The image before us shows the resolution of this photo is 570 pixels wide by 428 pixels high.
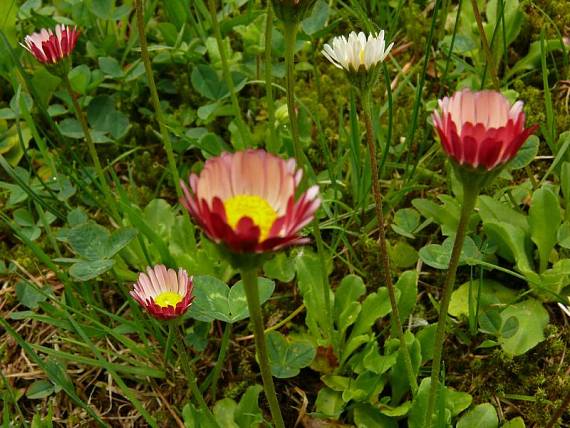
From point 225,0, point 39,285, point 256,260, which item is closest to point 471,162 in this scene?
point 256,260

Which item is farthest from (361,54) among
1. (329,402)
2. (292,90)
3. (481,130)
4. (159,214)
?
(159,214)

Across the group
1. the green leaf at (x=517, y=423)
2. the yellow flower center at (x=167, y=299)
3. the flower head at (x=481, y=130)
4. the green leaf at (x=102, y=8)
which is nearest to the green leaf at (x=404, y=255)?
the green leaf at (x=517, y=423)

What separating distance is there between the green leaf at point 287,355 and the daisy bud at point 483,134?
2.98ft

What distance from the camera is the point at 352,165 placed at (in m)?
2.42

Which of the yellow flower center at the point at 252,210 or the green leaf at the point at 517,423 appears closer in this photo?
the yellow flower center at the point at 252,210

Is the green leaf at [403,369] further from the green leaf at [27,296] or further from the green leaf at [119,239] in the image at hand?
the green leaf at [27,296]

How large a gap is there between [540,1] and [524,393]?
1.66 metres

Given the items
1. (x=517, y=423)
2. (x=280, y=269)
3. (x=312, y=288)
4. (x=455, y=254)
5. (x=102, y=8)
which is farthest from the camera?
(x=102, y=8)

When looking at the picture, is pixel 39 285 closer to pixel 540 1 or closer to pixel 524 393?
pixel 524 393

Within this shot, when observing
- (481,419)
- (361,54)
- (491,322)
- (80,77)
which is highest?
(361,54)

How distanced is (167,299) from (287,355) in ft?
1.21

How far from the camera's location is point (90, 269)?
2.16 metres

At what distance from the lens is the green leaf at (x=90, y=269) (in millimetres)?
2127

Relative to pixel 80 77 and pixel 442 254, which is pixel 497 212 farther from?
pixel 80 77
